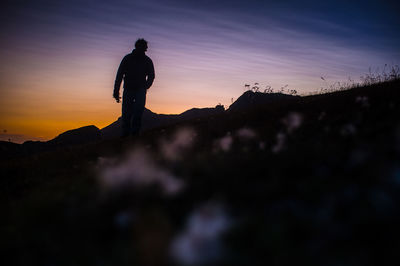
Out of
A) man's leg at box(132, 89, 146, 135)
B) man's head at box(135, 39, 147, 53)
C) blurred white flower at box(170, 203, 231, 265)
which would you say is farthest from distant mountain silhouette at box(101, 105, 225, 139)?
blurred white flower at box(170, 203, 231, 265)

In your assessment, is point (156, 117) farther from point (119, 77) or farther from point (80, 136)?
point (119, 77)

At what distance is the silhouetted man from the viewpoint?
450 inches

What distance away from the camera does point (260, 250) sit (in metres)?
1.87

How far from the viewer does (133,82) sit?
11414mm

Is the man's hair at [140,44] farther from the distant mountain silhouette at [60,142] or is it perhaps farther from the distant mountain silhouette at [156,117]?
the distant mountain silhouette at [156,117]

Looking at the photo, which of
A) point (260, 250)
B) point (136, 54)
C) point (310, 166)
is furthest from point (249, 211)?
point (136, 54)

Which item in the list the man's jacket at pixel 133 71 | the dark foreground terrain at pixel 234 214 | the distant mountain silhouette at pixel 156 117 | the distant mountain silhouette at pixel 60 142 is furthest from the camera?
the distant mountain silhouette at pixel 156 117

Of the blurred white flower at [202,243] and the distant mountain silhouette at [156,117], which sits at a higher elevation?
the distant mountain silhouette at [156,117]

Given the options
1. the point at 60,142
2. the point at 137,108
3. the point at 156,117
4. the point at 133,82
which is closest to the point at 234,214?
the point at 137,108

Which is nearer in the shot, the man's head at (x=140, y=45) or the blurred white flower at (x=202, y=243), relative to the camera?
the blurred white flower at (x=202, y=243)

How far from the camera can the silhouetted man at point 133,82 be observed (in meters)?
11.4

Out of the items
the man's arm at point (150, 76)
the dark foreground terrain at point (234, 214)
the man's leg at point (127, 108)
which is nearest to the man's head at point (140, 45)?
the man's arm at point (150, 76)

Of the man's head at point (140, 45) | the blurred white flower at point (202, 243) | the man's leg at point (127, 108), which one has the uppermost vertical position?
the man's head at point (140, 45)

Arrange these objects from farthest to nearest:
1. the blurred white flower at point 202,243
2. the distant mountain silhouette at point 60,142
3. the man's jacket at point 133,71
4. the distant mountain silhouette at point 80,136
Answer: the distant mountain silhouette at point 60,142
the distant mountain silhouette at point 80,136
the man's jacket at point 133,71
the blurred white flower at point 202,243
